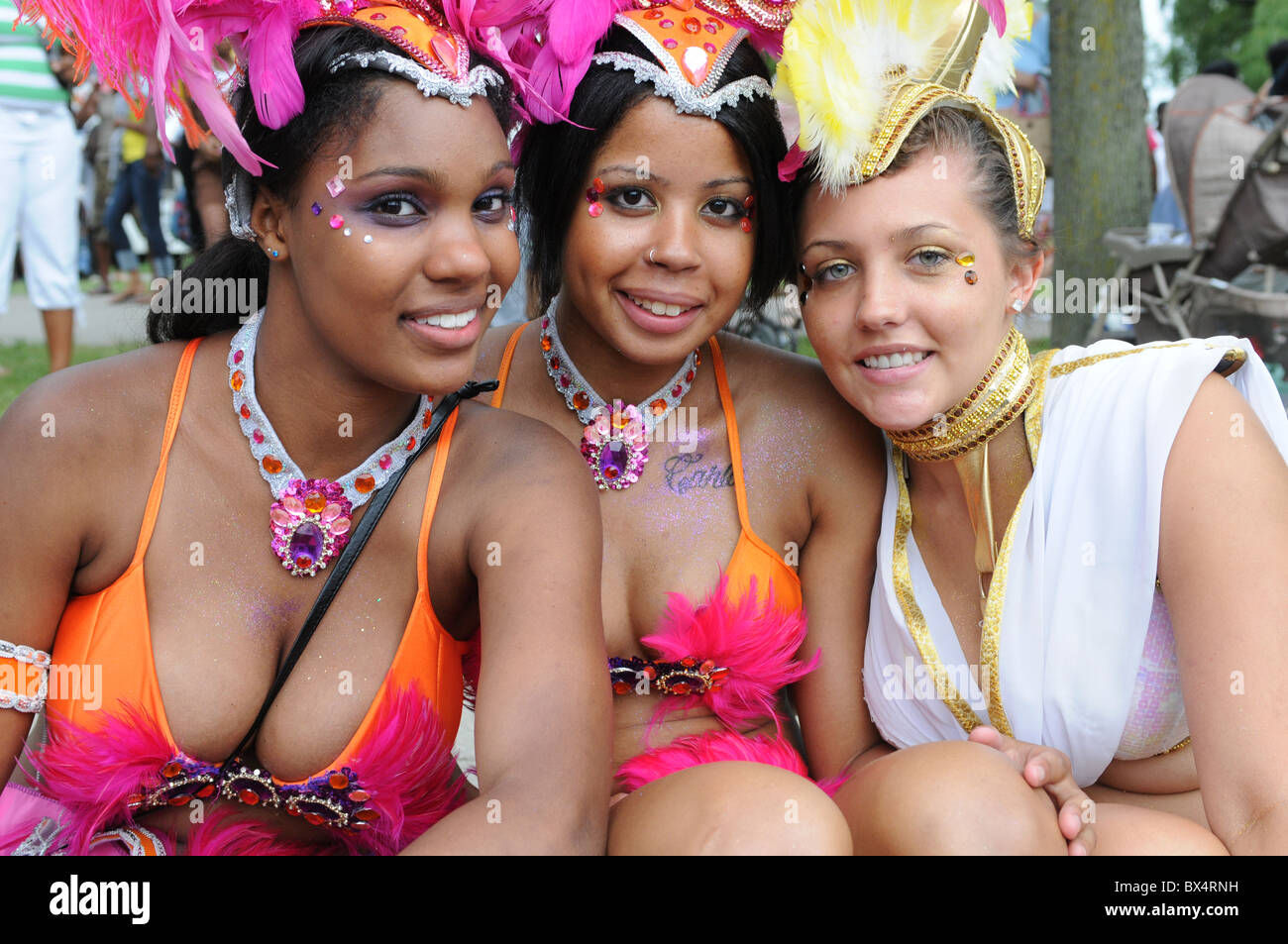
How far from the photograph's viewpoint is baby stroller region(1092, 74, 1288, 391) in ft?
19.5

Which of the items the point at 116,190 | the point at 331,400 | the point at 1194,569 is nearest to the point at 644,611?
the point at 331,400

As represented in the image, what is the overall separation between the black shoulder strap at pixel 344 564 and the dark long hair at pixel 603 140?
1.49ft

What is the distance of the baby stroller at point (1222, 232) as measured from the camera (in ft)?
19.5

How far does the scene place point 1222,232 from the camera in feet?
20.5

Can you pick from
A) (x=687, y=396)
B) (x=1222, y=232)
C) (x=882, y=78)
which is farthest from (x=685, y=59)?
(x=1222, y=232)

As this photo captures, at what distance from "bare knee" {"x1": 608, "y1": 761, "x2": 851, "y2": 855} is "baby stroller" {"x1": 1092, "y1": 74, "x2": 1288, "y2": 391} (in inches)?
181

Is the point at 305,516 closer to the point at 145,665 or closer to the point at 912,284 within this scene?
the point at 145,665

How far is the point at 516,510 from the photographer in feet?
6.80

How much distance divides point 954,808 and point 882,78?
133cm

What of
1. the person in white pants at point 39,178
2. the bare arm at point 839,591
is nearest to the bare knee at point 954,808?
the bare arm at point 839,591

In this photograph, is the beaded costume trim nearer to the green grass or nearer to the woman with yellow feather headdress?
the woman with yellow feather headdress

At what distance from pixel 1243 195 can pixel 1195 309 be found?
737mm

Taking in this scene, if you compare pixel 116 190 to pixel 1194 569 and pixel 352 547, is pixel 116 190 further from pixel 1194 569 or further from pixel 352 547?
pixel 1194 569

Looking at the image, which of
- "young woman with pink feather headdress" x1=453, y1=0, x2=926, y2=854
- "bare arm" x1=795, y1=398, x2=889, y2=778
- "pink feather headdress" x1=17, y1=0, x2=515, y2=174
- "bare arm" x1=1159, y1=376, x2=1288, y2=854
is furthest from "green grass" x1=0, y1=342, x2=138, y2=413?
"bare arm" x1=1159, y1=376, x2=1288, y2=854
